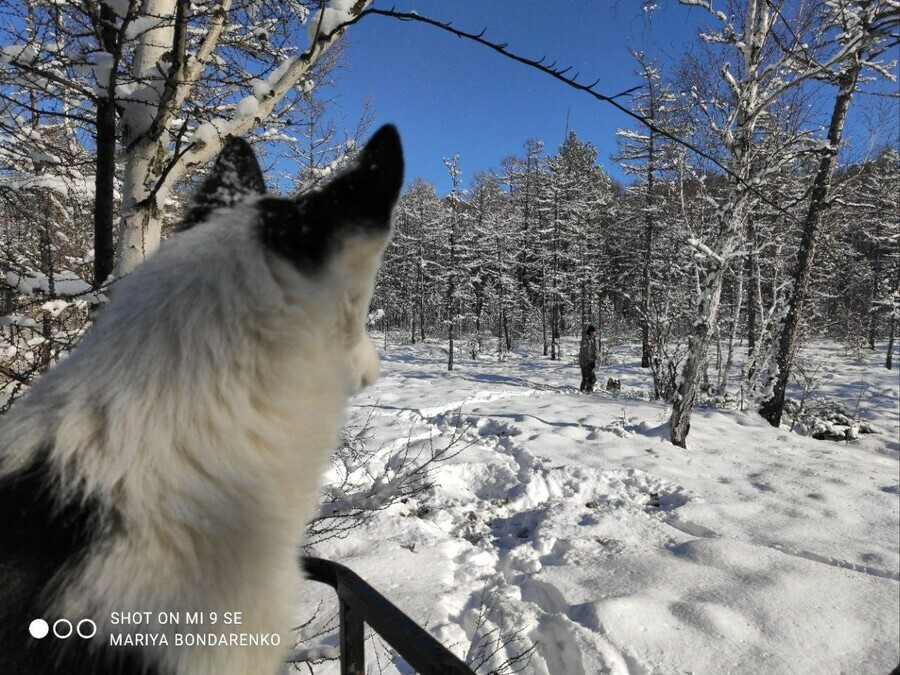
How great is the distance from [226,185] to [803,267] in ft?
41.8

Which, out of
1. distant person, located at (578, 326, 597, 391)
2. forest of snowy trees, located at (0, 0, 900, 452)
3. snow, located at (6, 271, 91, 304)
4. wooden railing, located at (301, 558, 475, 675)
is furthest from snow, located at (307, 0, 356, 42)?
distant person, located at (578, 326, 597, 391)

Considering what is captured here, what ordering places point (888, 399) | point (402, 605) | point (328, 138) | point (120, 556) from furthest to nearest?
point (888, 399), point (328, 138), point (402, 605), point (120, 556)

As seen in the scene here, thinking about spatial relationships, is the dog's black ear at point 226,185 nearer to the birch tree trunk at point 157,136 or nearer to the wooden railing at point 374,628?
the wooden railing at point 374,628

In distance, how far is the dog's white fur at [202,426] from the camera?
723 mm

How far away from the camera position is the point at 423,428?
28.9 feet

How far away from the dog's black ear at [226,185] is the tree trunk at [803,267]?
11.5 m

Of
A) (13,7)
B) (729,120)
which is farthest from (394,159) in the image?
(729,120)

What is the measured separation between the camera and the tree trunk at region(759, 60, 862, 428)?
382 inches

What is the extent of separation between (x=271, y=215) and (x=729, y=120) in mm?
8645

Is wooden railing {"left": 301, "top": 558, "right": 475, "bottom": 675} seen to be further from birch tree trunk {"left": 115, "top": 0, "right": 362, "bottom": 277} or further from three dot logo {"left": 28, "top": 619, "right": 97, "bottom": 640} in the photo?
birch tree trunk {"left": 115, "top": 0, "right": 362, "bottom": 277}

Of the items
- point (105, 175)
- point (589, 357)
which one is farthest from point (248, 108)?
point (589, 357)

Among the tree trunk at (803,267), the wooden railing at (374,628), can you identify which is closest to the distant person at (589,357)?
the tree trunk at (803,267)

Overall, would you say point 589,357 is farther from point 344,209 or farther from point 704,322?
point 344,209

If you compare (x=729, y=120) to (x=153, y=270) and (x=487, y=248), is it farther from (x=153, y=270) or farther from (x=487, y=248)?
(x=487, y=248)
